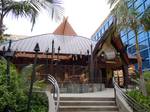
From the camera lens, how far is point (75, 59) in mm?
23172

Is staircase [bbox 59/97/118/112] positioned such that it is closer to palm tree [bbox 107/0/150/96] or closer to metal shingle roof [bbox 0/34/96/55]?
palm tree [bbox 107/0/150/96]

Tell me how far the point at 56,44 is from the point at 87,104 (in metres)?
13.5

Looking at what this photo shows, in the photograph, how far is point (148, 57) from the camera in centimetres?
3888

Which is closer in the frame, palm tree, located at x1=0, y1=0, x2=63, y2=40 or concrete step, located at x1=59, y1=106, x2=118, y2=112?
palm tree, located at x1=0, y1=0, x2=63, y2=40

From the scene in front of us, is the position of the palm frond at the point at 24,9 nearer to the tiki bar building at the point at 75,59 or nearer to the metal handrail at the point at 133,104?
the metal handrail at the point at 133,104

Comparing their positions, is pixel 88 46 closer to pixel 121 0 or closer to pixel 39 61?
pixel 39 61

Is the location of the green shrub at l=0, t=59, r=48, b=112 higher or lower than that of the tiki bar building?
lower

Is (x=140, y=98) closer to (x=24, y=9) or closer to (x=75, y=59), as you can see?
(x=24, y=9)

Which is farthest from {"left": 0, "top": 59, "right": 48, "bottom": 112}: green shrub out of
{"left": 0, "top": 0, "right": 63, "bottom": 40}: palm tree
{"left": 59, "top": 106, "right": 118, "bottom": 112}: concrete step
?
{"left": 0, "top": 0, "right": 63, "bottom": 40}: palm tree

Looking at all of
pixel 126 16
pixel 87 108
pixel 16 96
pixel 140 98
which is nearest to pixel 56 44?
pixel 126 16

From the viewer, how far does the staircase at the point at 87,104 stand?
11.4 metres

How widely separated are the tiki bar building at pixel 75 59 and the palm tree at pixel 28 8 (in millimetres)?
5358

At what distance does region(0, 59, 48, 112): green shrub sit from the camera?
361 inches

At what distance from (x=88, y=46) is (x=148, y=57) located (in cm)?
1615
